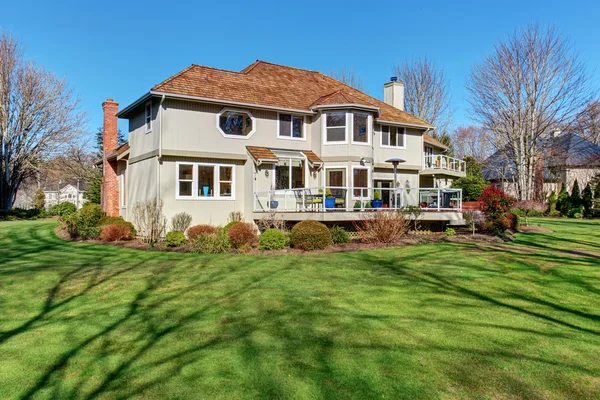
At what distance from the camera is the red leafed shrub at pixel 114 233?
645 inches

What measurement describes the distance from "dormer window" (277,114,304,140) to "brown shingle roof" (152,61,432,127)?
64cm

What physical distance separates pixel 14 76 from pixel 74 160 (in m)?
8.88

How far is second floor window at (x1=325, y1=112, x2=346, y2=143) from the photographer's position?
20.2 m

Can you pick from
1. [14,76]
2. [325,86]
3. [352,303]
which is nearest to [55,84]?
[14,76]

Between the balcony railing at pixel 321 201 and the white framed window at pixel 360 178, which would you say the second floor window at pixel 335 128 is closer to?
the white framed window at pixel 360 178

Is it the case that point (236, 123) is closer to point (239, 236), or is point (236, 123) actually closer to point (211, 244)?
point (239, 236)

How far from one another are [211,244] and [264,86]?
34.6 feet

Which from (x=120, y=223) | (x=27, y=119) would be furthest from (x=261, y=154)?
(x=27, y=119)

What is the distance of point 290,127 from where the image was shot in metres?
20.3

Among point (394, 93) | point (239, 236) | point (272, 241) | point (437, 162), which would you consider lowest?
point (272, 241)

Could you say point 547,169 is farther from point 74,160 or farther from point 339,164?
point 74,160

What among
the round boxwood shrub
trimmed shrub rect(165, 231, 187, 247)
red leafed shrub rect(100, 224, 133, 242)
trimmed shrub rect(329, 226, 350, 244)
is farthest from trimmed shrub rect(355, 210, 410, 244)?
red leafed shrub rect(100, 224, 133, 242)

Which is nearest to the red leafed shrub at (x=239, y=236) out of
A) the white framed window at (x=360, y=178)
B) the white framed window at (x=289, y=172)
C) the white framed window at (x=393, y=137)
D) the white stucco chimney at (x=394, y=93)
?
the white framed window at (x=289, y=172)

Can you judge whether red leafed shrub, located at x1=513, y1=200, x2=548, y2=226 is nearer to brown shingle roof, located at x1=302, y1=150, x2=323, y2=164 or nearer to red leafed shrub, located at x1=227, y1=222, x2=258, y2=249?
brown shingle roof, located at x1=302, y1=150, x2=323, y2=164
